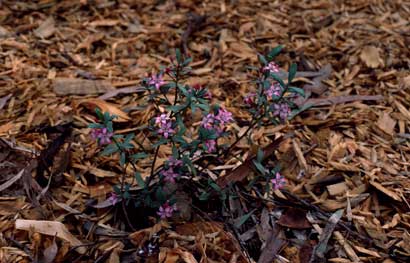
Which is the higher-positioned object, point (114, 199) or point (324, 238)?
point (114, 199)

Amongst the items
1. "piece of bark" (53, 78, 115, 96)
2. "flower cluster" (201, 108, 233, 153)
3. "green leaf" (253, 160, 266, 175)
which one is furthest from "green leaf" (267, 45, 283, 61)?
"piece of bark" (53, 78, 115, 96)

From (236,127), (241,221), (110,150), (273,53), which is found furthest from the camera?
(236,127)

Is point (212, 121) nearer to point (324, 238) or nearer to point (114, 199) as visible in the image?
point (114, 199)

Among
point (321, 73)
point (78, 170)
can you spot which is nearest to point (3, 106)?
point (78, 170)

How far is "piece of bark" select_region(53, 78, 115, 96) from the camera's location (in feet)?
7.50

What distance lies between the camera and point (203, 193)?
1.72m

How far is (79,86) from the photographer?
7.58 feet

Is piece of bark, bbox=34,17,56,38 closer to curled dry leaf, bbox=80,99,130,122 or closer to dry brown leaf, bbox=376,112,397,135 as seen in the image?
curled dry leaf, bbox=80,99,130,122

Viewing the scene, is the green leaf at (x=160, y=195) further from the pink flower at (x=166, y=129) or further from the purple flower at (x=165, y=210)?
the pink flower at (x=166, y=129)

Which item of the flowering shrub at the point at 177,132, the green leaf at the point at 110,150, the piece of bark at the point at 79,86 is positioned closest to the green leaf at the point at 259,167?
the flowering shrub at the point at 177,132

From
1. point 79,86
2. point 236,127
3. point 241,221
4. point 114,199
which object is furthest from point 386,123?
point 79,86

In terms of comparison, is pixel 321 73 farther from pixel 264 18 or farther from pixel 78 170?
pixel 78 170

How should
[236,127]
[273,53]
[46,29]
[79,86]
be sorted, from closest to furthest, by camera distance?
[273,53], [236,127], [79,86], [46,29]

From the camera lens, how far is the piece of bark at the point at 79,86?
2285 millimetres
